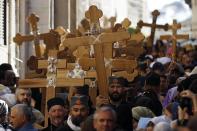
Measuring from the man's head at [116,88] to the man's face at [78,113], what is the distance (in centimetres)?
97

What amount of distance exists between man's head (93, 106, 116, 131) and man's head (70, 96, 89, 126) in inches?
40.5

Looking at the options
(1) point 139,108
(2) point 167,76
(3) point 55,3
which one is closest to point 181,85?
(1) point 139,108

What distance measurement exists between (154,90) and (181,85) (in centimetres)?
202

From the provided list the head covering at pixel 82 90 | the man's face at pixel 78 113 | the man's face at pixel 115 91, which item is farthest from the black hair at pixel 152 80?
the man's face at pixel 78 113

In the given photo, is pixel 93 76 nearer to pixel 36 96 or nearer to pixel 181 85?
pixel 36 96

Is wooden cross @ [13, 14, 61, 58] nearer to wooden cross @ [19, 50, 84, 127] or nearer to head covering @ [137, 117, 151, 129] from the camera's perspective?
wooden cross @ [19, 50, 84, 127]

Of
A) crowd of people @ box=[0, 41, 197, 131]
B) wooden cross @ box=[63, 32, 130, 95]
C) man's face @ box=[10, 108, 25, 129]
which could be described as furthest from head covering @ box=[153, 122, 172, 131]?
wooden cross @ box=[63, 32, 130, 95]

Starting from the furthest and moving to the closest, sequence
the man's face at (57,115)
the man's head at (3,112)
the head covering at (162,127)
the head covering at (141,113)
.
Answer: the man's face at (57,115), the head covering at (141,113), the man's head at (3,112), the head covering at (162,127)

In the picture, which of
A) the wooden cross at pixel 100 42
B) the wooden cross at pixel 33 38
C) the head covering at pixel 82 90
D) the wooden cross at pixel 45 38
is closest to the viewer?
the wooden cross at pixel 100 42

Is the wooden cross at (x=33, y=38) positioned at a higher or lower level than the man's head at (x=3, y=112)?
higher

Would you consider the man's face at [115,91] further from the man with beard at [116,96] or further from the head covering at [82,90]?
the head covering at [82,90]

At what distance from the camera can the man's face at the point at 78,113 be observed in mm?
8445

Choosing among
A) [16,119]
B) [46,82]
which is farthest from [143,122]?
[46,82]

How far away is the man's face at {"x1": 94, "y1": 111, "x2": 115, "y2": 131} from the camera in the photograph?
290 inches
